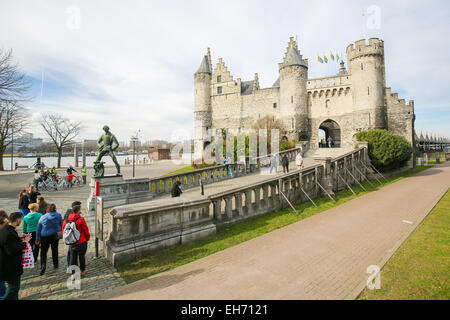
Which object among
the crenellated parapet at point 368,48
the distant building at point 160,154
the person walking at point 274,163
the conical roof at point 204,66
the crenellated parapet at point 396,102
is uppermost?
the conical roof at point 204,66

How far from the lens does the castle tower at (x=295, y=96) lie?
104 feet

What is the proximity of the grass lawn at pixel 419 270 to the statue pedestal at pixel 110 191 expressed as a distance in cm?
968

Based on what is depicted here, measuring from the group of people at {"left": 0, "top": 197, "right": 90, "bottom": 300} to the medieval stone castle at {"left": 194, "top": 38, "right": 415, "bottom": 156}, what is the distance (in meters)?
26.7

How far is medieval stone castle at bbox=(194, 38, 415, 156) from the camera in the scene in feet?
88.3

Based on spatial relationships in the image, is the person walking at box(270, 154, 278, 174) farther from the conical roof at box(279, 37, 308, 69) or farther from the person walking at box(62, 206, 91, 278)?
the conical roof at box(279, 37, 308, 69)

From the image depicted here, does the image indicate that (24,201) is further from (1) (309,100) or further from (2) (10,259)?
(1) (309,100)

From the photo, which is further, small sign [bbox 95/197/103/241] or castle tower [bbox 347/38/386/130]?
castle tower [bbox 347/38/386/130]

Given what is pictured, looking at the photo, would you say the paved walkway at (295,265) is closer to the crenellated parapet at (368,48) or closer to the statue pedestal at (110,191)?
the statue pedestal at (110,191)

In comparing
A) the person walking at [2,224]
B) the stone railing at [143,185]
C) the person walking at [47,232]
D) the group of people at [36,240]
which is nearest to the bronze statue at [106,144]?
the stone railing at [143,185]

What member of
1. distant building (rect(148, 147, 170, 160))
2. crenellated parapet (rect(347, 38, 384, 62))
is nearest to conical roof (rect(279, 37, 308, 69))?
crenellated parapet (rect(347, 38, 384, 62))

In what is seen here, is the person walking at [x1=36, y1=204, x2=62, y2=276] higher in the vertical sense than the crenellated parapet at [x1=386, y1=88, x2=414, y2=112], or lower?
lower

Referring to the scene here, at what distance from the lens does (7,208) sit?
10555mm
